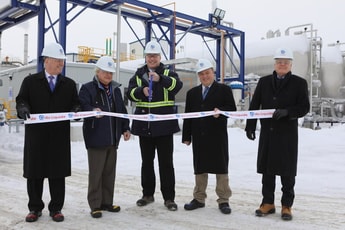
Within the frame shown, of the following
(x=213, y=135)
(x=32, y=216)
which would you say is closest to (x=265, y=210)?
(x=213, y=135)

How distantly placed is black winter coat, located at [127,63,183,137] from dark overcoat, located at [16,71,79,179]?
0.90m

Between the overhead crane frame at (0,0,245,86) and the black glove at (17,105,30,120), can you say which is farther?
the overhead crane frame at (0,0,245,86)

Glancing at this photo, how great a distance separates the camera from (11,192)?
539 centimetres

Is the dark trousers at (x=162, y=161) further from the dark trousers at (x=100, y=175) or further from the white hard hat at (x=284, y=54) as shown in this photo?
the white hard hat at (x=284, y=54)

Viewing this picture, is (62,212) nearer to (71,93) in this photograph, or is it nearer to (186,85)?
(71,93)

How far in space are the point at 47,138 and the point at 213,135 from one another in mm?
1989

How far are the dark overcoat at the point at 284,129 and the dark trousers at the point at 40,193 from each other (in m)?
2.38

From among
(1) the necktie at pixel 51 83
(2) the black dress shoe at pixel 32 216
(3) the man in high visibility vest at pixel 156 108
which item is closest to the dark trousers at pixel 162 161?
(3) the man in high visibility vest at pixel 156 108

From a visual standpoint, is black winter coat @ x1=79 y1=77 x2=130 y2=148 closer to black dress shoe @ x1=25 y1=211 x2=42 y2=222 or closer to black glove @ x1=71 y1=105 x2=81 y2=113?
black glove @ x1=71 y1=105 x2=81 y2=113

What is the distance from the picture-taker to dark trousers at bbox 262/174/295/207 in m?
4.17

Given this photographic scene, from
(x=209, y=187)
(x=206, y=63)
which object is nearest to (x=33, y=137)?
(x=206, y=63)

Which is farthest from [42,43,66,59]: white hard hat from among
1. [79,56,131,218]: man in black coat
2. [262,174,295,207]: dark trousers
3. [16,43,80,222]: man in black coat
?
[262,174,295,207]: dark trousers

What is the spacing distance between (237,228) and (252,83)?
16629 millimetres

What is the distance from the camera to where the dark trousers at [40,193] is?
402cm
